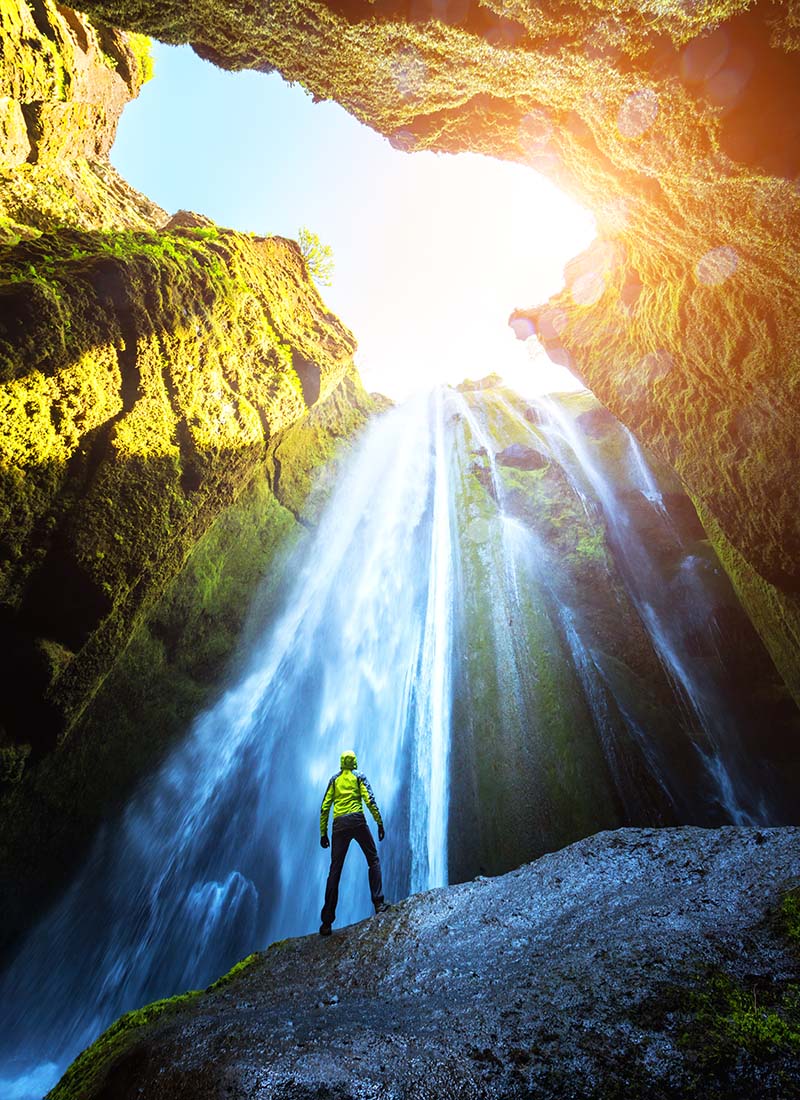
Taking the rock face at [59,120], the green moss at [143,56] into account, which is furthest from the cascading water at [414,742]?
the green moss at [143,56]

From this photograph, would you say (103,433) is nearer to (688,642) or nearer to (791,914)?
(791,914)

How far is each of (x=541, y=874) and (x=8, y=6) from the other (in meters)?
13.0

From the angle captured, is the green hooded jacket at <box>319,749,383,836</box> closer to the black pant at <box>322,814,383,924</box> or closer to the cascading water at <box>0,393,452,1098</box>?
the black pant at <box>322,814,383,924</box>

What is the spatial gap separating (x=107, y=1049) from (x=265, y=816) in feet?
23.2

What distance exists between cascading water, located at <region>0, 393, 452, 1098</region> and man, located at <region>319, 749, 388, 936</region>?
4501 mm

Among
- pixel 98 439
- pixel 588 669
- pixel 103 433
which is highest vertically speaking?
pixel 588 669

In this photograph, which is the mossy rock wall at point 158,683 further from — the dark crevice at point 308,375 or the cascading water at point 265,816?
the dark crevice at point 308,375

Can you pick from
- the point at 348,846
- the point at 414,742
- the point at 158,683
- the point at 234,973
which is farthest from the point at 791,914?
the point at 414,742

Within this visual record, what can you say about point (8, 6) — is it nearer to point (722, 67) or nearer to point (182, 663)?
point (722, 67)

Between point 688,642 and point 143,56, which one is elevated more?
point 143,56

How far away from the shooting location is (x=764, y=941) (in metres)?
2.25

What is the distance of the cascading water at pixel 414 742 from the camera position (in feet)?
23.7

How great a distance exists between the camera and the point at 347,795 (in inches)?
201

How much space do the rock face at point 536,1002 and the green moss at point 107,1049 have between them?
0.9 inches
